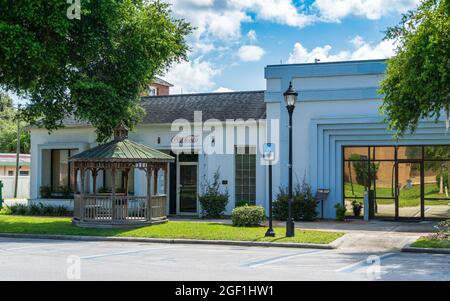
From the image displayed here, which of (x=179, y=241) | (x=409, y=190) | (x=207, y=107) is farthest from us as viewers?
(x=207, y=107)

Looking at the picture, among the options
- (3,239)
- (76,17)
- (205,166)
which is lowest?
(3,239)

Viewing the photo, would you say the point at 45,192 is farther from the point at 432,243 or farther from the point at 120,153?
the point at 432,243

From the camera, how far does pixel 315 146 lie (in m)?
23.8

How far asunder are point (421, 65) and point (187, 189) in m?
13.4

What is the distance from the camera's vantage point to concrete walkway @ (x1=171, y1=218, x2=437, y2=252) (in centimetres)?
1644

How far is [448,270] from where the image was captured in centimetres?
1192

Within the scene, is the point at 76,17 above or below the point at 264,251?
above

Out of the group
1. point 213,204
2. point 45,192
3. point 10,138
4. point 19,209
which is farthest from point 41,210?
point 10,138

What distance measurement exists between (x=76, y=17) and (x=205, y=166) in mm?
8675

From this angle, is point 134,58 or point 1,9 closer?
point 1,9

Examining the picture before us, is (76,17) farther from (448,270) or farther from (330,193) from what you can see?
(448,270)

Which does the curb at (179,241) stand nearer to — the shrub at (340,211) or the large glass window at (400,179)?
the shrub at (340,211)

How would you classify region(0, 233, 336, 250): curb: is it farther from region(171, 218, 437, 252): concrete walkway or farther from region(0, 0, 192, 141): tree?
region(0, 0, 192, 141): tree
